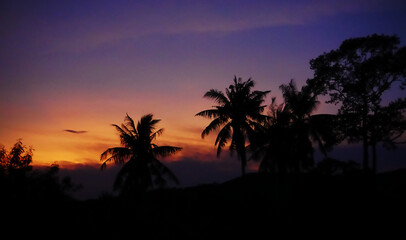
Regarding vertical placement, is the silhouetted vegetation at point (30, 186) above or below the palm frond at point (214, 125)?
below

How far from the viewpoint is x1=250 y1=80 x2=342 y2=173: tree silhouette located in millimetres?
25688

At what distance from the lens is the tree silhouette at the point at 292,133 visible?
2569 centimetres

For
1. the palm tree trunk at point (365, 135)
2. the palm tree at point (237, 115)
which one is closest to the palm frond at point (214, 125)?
the palm tree at point (237, 115)

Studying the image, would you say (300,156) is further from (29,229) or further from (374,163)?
(29,229)

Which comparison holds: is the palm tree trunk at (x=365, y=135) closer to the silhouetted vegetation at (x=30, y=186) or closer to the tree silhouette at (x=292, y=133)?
the tree silhouette at (x=292, y=133)

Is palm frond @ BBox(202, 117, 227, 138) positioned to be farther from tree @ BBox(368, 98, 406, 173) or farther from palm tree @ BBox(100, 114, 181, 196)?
tree @ BBox(368, 98, 406, 173)

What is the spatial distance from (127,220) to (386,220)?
42.5 ft

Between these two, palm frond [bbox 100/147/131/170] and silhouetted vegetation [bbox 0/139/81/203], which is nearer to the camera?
silhouetted vegetation [bbox 0/139/81/203]

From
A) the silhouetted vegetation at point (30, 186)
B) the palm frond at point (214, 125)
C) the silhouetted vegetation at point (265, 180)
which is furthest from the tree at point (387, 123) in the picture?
the silhouetted vegetation at point (30, 186)

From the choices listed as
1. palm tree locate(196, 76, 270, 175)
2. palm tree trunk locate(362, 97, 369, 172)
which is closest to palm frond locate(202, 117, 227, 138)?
palm tree locate(196, 76, 270, 175)

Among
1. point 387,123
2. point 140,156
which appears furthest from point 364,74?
point 140,156

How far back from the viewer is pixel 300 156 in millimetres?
24203

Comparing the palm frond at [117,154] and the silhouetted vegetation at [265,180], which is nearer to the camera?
the silhouetted vegetation at [265,180]

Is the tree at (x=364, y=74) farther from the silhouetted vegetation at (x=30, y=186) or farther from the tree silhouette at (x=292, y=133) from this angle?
the silhouetted vegetation at (x=30, y=186)
